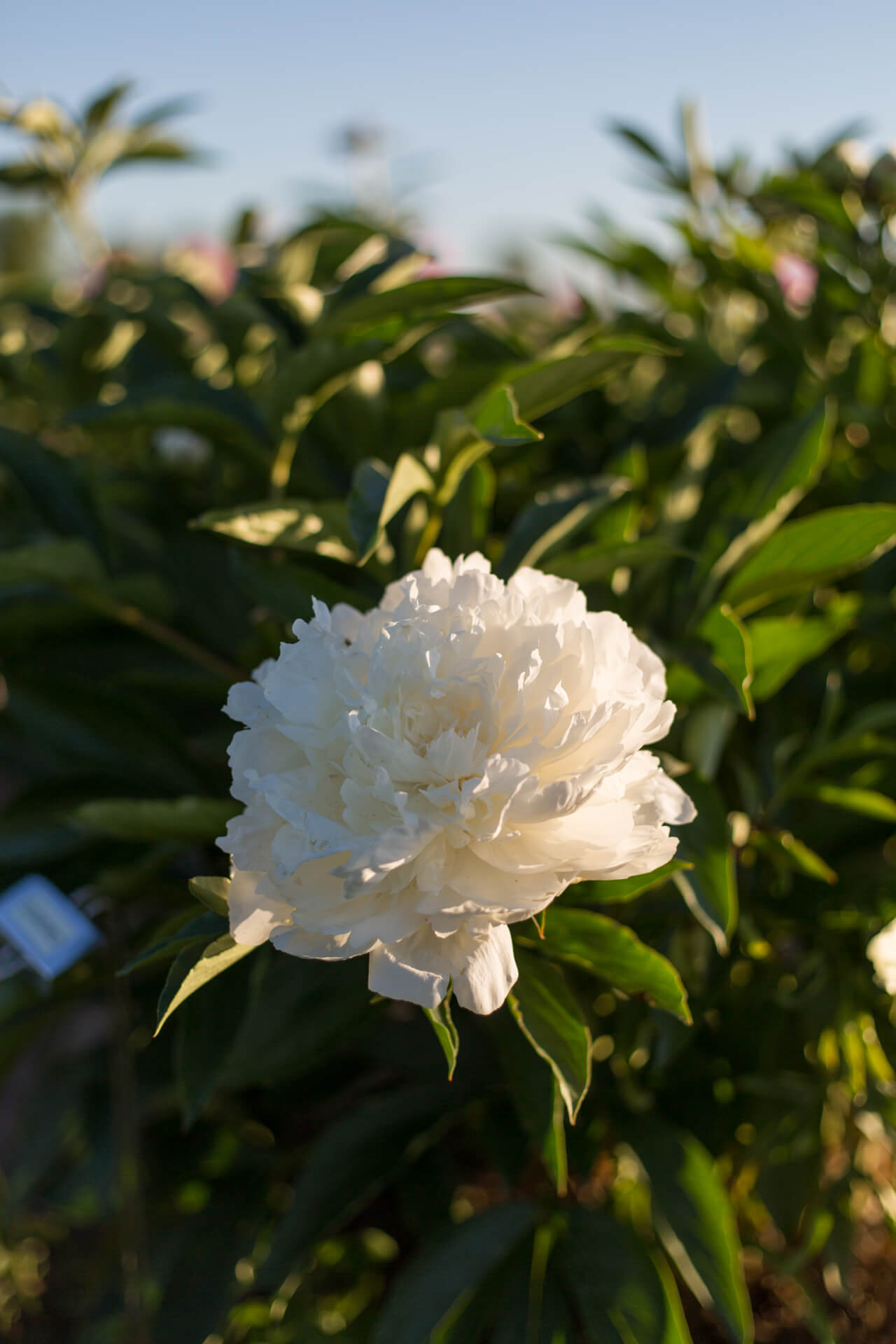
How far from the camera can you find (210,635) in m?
0.67

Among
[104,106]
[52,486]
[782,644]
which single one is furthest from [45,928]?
[104,106]

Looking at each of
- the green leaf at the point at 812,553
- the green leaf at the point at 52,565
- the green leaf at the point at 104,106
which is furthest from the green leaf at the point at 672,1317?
the green leaf at the point at 104,106

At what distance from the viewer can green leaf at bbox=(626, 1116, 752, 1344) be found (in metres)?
0.50

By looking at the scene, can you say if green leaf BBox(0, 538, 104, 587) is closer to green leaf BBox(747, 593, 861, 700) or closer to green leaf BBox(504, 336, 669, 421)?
green leaf BBox(504, 336, 669, 421)

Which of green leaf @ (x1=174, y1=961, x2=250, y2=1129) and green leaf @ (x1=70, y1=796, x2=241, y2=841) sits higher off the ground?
green leaf @ (x1=70, y1=796, x2=241, y2=841)

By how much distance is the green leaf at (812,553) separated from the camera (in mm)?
471

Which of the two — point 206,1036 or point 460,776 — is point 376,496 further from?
point 206,1036

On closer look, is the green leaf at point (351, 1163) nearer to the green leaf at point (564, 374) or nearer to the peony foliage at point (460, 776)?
the peony foliage at point (460, 776)

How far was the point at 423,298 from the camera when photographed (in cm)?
52

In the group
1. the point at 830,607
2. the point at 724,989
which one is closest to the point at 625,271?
the point at 830,607

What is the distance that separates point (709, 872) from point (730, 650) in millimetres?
103

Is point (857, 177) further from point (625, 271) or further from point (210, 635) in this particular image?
point (210, 635)

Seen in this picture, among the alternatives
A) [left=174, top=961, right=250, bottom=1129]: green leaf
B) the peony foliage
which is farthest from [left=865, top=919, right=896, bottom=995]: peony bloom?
[left=174, top=961, right=250, bottom=1129]: green leaf

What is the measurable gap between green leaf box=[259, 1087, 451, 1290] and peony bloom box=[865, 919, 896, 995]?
279mm
